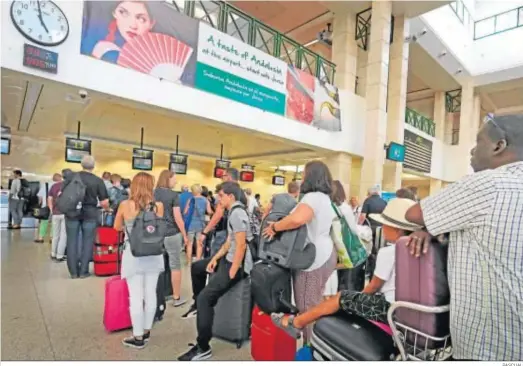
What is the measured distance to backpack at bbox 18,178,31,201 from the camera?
9617 millimetres

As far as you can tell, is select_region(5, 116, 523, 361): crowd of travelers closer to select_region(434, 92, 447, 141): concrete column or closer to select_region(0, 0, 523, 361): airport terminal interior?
select_region(0, 0, 523, 361): airport terminal interior

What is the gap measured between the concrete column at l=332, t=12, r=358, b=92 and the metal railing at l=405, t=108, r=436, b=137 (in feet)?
9.86

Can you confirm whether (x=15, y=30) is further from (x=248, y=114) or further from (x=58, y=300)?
(x=248, y=114)

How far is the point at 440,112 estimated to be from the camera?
14.2 m

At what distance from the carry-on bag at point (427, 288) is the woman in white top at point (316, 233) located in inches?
37.6

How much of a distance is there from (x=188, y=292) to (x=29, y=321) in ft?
5.19

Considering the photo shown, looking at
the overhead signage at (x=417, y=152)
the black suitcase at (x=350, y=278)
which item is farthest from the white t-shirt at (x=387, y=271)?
the overhead signage at (x=417, y=152)

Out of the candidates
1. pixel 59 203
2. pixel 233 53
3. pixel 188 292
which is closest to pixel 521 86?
pixel 233 53

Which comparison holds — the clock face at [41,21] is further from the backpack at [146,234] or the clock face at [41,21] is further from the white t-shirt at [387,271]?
the white t-shirt at [387,271]

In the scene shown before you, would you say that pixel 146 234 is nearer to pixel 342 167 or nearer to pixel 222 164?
pixel 342 167

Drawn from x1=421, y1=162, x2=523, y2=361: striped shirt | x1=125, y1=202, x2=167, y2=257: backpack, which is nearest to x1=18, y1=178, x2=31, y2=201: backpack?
x1=125, y1=202, x2=167, y2=257: backpack

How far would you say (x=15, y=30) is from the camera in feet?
13.0

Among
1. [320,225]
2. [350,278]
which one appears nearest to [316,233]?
[320,225]

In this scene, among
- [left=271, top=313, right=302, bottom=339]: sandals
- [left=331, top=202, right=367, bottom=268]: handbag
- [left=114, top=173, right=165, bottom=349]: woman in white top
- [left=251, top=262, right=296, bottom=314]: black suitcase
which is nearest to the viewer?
[left=271, top=313, right=302, bottom=339]: sandals
